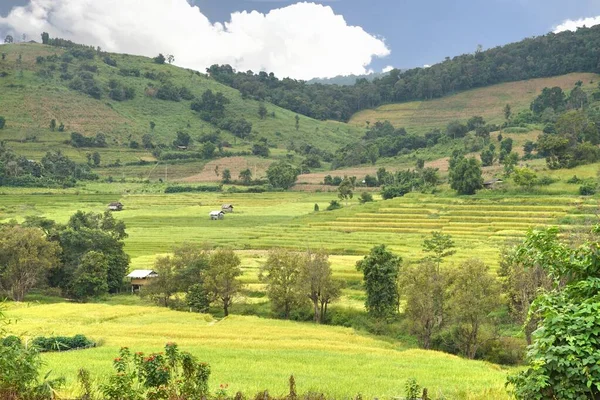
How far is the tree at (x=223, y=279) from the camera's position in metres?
48.2

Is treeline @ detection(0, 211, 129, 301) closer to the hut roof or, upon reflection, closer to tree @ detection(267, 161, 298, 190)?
the hut roof

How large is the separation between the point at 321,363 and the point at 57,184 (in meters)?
123

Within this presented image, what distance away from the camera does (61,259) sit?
5897cm

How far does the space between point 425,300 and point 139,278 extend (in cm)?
3377

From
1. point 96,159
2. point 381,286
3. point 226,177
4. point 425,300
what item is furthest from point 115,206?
point 425,300

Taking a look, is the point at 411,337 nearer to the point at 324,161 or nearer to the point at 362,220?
the point at 362,220

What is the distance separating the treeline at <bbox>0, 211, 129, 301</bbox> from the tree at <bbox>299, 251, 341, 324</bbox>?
78.1ft

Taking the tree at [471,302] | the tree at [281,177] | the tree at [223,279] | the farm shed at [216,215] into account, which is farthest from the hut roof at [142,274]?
the tree at [281,177]

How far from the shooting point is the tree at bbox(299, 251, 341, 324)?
4622 centimetres

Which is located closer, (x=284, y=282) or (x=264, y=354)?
(x=264, y=354)

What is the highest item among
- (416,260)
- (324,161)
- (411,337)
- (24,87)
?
(24,87)

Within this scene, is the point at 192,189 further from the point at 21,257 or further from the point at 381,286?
the point at 381,286

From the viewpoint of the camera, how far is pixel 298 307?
48.3 metres

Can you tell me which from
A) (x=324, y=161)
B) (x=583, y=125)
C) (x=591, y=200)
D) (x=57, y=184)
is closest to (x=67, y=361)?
(x=591, y=200)
